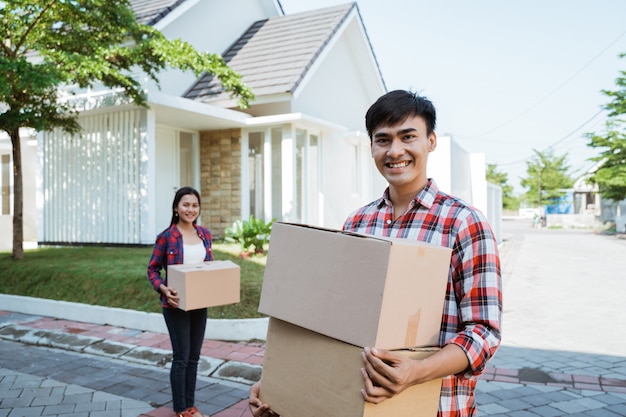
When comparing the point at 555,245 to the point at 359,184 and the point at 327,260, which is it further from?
the point at 327,260

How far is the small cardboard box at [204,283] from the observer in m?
3.45

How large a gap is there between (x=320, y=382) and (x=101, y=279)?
21.4ft

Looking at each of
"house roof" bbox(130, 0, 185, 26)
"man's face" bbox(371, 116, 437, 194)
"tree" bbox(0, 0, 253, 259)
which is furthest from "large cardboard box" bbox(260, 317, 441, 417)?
"house roof" bbox(130, 0, 185, 26)

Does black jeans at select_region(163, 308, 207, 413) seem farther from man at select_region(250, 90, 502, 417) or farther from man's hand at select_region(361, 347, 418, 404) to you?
man's hand at select_region(361, 347, 418, 404)

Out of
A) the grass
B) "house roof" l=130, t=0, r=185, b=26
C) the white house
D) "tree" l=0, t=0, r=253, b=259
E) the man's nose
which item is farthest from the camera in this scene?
"house roof" l=130, t=0, r=185, b=26

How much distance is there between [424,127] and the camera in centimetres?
146

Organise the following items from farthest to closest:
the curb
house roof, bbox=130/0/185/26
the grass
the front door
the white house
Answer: the front door, house roof, bbox=130/0/185/26, the white house, the grass, the curb

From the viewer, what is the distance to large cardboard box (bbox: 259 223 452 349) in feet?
3.81

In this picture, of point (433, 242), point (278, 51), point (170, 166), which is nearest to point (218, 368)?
point (433, 242)

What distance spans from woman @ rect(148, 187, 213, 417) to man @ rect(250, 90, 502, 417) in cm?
218

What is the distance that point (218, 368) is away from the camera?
15.2ft

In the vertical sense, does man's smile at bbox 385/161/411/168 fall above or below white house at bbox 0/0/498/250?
below

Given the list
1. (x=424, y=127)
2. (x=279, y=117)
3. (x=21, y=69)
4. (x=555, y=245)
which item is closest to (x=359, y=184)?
(x=279, y=117)

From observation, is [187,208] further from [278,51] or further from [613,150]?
[613,150]
